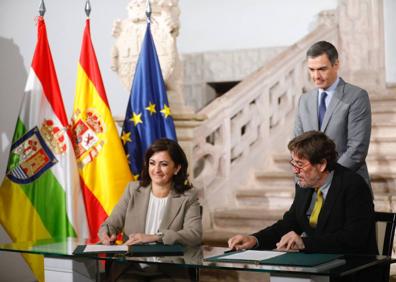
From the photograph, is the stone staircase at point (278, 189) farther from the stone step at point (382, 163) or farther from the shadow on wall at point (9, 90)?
the shadow on wall at point (9, 90)

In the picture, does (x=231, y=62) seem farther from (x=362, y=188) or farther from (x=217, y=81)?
(x=362, y=188)

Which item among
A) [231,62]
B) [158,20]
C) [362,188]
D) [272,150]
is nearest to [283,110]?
→ [272,150]

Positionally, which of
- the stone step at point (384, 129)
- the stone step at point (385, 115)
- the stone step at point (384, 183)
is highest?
the stone step at point (385, 115)

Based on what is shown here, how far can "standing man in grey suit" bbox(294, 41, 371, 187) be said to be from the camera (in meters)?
3.66

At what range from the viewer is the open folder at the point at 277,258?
255cm

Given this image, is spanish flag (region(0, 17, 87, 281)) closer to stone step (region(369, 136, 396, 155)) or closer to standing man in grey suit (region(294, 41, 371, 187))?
standing man in grey suit (region(294, 41, 371, 187))

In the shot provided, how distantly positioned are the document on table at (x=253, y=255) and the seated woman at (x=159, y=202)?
2.19 feet

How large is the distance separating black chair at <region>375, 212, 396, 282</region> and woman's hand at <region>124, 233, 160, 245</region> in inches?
36.4

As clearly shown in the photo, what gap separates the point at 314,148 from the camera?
2975mm

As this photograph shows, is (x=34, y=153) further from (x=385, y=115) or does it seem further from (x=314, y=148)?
(x=385, y=115)

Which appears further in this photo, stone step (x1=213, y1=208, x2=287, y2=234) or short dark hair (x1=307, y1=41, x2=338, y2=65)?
stone step (x1=213, y1=208, x2=287, y2=234)

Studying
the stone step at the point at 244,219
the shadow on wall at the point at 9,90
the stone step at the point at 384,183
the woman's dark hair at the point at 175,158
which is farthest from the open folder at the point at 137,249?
the shadow on wall at the point at 9,90

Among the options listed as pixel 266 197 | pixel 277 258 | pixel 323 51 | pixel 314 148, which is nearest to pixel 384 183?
pixel 266 197

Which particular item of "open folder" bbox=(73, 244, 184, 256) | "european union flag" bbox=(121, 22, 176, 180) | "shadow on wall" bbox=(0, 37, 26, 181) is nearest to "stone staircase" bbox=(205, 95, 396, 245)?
"european union flag" bbox=(121, 22, 176, 180)
